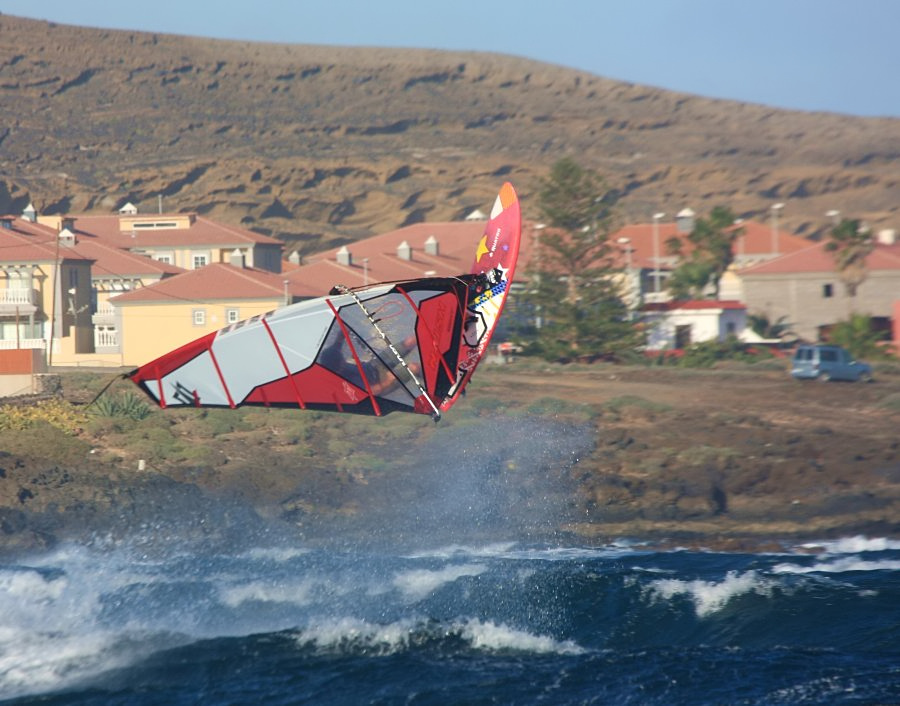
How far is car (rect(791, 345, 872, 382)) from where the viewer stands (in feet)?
101

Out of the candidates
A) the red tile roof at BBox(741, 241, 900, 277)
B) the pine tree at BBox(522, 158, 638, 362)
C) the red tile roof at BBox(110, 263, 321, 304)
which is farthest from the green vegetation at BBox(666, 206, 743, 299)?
the red tile roof at BBox(110, 263, 321, 304)

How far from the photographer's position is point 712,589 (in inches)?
619

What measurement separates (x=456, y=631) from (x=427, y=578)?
2.28m

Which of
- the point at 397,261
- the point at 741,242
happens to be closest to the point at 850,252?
the point at 397,261

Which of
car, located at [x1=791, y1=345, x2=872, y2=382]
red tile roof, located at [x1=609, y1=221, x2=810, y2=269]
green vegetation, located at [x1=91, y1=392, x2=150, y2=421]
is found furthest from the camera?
red tile roof, located at [x1=609, y1=221, x2=810, y2=269]

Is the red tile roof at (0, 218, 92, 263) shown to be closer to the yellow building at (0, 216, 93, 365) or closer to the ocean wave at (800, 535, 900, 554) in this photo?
the yellow building at (0, 216, 93, 365)

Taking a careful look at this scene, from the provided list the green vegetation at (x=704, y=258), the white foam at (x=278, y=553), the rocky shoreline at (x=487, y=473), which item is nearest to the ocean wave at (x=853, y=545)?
the rocky shoreline at (x=487, y=473)

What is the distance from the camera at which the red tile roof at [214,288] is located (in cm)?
3575

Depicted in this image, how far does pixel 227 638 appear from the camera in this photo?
1388cm

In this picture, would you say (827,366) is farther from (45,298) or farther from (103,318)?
(45,298)

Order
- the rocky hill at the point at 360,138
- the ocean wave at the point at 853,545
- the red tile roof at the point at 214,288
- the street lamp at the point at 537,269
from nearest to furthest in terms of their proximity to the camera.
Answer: the ocean wave at the point at 853,545 < the street lamp at the point at 537,269 < the red tile roof at the point at 214,288 < the rocky hill at the point at 360,138

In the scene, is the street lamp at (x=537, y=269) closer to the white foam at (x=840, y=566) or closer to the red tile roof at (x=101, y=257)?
the red tile roof at (x=101, y=257)

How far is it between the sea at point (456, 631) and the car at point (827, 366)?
43.3 feet

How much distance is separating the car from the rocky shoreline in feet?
5.54
